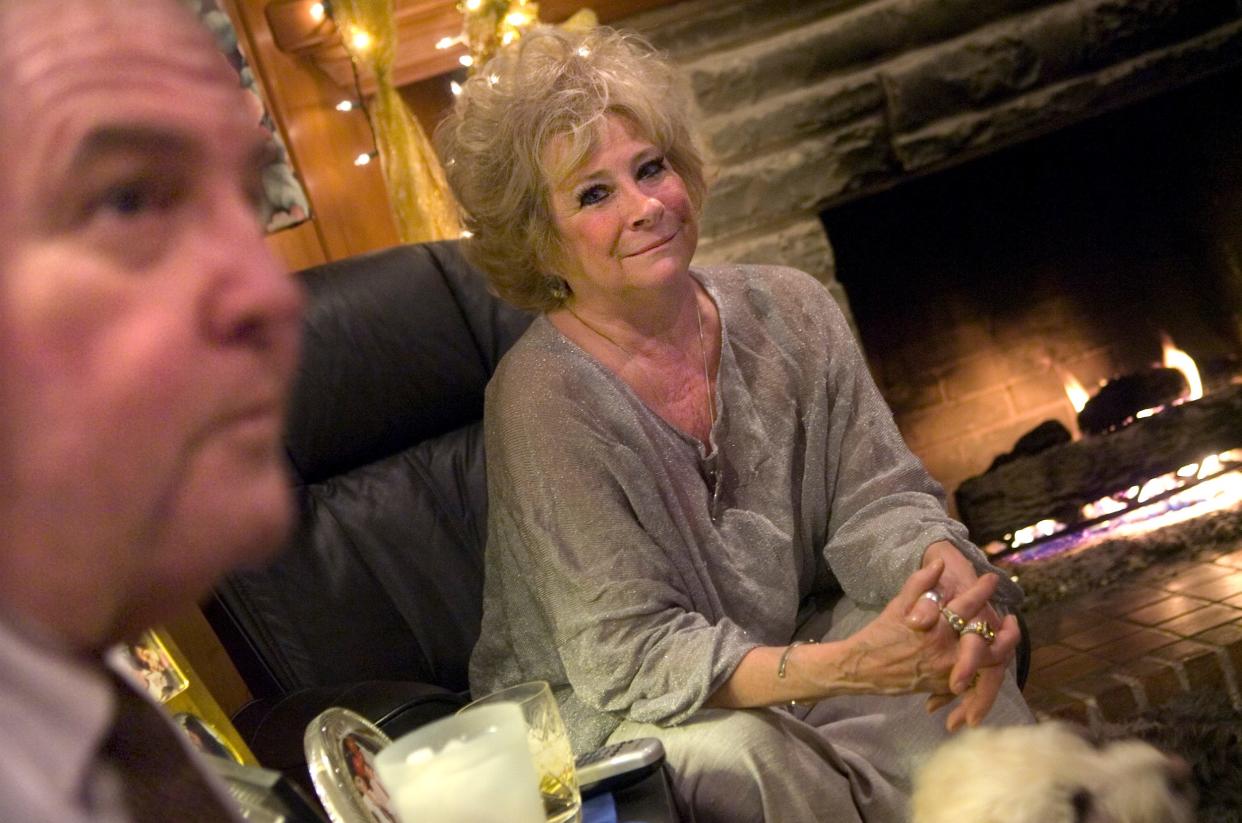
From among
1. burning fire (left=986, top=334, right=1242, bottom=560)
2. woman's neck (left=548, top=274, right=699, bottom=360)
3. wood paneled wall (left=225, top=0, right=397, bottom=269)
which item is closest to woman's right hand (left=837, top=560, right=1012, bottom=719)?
woman's neck (left=548, top=274, right=699, bottom=360)

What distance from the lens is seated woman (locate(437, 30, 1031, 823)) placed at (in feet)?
3.73

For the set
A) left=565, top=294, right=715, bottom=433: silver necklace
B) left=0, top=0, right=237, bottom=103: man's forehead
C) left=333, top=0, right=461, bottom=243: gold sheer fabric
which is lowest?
left=565, top=294, right=715, bottom=433: silver necklace

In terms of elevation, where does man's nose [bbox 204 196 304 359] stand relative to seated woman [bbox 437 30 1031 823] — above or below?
above

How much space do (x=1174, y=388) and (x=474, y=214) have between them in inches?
75.0

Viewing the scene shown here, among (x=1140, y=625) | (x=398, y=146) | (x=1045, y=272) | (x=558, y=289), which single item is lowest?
(x=1140, y=625)

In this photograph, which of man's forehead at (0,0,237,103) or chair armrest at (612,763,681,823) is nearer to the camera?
→ man's forehead at (0,0,237,103)

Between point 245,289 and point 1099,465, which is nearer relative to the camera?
point 245,289

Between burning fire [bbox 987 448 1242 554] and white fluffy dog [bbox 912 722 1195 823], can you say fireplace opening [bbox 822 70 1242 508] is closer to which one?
burning fire [bbox 987 448 1242 554]

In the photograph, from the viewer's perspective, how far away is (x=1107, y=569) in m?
2.23

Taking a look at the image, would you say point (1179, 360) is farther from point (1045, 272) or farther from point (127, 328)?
point (127, 328)

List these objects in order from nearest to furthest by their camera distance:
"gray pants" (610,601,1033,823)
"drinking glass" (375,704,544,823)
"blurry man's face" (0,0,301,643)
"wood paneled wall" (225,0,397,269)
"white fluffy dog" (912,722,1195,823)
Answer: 1. "blurry man's face" (0,0,301,643)
2. "drinking glass" (375,704,544,823)
3. "white fluffy dog" (912,722,1195,823)
4. "gray pants" (610,601,1033,823)
5. "wood paneled wall" (225,0,397,269)

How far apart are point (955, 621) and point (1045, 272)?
1.76m

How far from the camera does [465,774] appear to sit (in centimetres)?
71

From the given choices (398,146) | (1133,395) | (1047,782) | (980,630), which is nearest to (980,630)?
(980,630)
